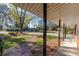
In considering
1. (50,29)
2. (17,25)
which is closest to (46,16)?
(50,29)

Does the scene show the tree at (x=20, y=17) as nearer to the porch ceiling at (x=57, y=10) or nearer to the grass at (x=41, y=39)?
the porch ceiling at (x=57, y=10)

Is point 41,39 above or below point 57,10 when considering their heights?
below

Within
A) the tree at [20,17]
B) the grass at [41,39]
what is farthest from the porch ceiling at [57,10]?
the grass at [41,39]

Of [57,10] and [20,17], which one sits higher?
[57,10]

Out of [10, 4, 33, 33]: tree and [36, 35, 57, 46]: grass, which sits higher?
[10, 4, 33, 33]: tree

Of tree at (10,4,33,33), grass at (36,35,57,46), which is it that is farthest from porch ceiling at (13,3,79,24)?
grass at (36,35,57,46)

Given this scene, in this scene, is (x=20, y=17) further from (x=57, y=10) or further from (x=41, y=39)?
(x=57, y=10)

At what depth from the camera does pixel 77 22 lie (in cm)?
352

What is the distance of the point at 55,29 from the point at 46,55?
48 cm

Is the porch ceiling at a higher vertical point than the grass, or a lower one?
higher

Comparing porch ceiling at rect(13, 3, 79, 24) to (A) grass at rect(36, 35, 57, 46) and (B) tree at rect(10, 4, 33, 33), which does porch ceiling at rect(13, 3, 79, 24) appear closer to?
(B) tree at rect(10, 4, 33, 33)

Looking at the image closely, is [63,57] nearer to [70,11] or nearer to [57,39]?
[57,39]

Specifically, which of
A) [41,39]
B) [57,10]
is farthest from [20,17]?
[57,10]

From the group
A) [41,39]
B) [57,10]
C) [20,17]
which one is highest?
[57,10]
